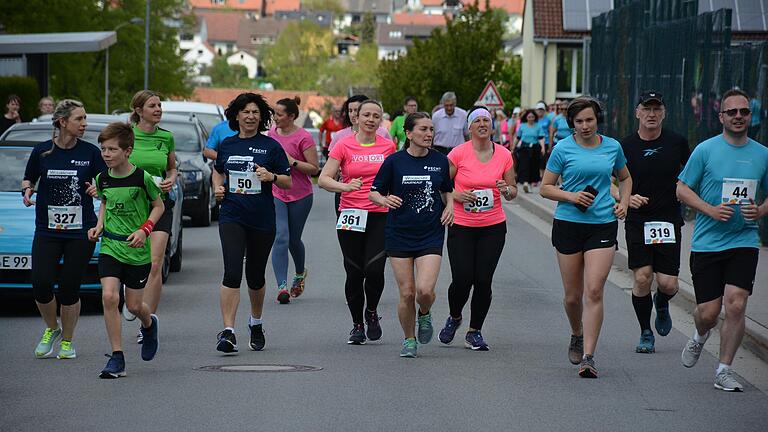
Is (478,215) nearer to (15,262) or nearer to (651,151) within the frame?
(651,151)

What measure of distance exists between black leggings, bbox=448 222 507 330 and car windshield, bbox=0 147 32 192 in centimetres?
469

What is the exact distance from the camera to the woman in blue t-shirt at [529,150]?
3184cm

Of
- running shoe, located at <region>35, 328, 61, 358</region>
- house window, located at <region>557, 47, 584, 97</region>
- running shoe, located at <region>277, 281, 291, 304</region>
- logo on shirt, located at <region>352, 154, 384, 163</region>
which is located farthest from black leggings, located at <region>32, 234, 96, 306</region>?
house window, located at <region>557, 47, 584, 97</region>

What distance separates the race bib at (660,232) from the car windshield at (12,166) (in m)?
5.88

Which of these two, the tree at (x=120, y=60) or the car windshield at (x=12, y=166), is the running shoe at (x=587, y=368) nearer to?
the car windshield at (x=12, y=166)

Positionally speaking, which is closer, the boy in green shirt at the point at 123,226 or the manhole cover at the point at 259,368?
the boy in green shirt at the point at 123,226

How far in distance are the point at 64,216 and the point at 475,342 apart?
10.2 feet

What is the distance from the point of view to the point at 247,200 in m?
10.3

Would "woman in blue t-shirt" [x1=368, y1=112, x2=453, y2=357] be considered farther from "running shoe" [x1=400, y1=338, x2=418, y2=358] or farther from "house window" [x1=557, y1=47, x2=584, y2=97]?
"house window" [x1=557, y1=47, x2=584, y2=97]

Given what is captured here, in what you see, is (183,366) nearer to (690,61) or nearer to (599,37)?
(690,61)

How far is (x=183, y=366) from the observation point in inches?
381

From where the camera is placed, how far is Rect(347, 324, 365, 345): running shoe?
10.8 m

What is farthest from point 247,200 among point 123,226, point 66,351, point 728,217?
point 728,217

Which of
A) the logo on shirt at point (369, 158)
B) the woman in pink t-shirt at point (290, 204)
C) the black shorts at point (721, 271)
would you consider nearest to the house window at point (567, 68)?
the woman in pink t-shirt at point (290, 204)
